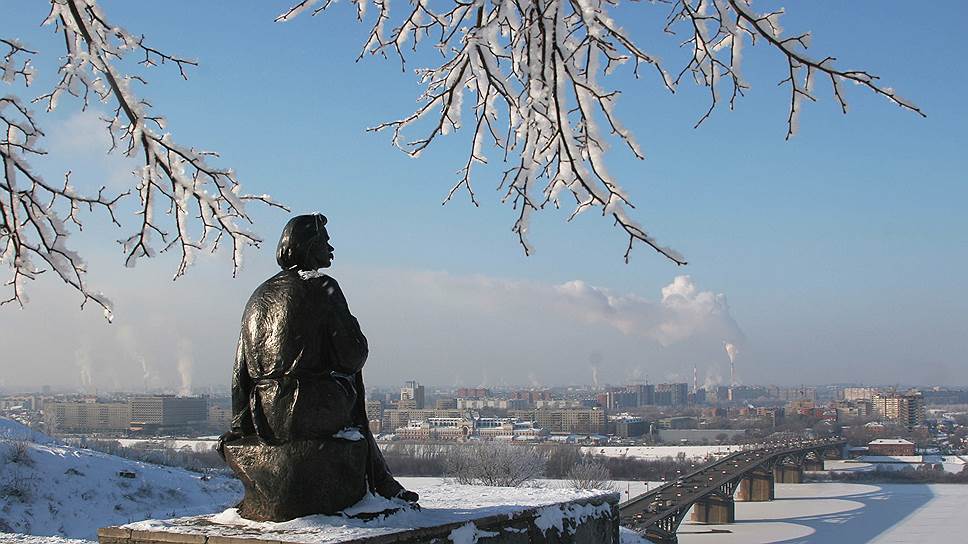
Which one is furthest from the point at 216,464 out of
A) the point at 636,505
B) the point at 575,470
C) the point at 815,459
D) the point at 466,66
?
the point at 466,66

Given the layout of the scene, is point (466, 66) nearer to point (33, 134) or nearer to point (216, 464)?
point (33, 134)

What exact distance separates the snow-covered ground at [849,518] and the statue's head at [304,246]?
108 feet

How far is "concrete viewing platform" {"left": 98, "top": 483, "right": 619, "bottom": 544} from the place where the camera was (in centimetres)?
551

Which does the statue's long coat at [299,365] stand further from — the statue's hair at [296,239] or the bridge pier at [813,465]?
the bridge pier at [813,465]

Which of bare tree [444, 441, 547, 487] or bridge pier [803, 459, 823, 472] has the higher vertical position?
bare tree [444, 441, 547, 487]

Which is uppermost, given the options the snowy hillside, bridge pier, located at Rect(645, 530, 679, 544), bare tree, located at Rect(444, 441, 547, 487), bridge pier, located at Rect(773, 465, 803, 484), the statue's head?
the statue's head

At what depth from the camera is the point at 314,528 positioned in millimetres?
5512

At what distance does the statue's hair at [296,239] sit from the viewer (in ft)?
20.4

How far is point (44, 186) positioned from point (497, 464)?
3358 centimetres

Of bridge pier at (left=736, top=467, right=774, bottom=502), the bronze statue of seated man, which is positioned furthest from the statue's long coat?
bridge pier at (left=736, top=467, right=774, bottom=502)

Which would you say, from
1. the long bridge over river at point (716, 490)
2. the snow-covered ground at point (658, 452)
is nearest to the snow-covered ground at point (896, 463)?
the long bridge over river at point (716, 490)

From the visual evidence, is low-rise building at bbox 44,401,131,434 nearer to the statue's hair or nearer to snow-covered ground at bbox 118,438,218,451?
snow-covered ground at bbox 118,438,218,451

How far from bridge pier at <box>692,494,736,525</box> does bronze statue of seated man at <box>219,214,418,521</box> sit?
4019 centimetres

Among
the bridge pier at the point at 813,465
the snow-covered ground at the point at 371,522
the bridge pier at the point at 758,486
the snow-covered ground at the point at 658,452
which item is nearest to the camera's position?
the snow-covered ground at the point at 371,522
